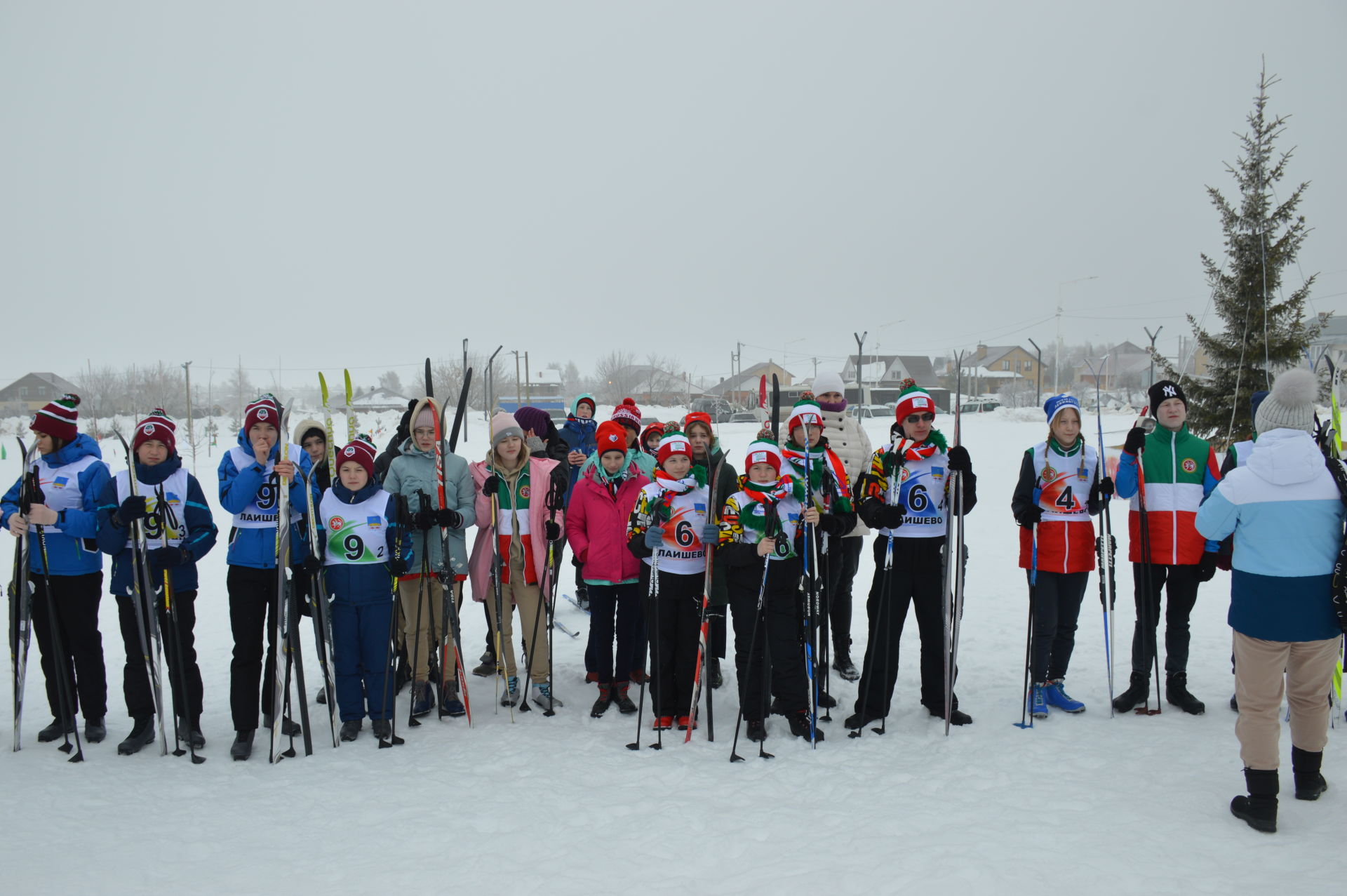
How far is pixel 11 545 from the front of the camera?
11031 millimetres

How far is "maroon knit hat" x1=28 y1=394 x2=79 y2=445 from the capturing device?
14.3 ft

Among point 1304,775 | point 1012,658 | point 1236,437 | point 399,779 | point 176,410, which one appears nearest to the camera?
point 1304,775

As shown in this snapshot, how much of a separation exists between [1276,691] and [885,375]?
224 feet

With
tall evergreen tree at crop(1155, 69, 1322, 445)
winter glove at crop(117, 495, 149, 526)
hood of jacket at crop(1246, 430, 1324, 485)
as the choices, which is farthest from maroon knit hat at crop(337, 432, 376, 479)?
tall evergreen tree at crop(1155, 69, 1322, 445)

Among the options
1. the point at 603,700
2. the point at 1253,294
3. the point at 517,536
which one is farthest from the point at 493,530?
the point at 1253,294

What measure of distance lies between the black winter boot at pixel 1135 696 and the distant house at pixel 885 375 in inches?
2011

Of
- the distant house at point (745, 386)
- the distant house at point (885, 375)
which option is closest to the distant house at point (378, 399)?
the distant house at point (745, 386)

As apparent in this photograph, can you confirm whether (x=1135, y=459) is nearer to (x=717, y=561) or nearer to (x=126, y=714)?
(x=717, y=561)

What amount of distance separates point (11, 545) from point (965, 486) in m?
13.2

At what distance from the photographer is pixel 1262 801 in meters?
3.26

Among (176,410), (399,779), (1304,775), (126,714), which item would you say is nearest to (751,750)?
(399,779)

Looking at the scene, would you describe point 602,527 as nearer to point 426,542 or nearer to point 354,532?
point 426,542

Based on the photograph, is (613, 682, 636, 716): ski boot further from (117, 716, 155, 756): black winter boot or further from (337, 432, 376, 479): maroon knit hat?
(117, 716, 155, 756): black winter boot

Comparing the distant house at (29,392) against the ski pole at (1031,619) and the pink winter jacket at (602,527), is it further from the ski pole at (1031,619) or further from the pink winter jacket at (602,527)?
the ski pole at (1031,619)
